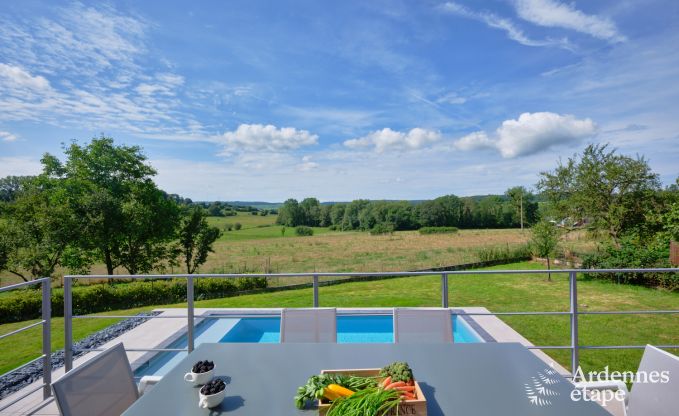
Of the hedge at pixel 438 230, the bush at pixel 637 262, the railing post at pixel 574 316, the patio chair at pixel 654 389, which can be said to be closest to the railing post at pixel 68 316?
the patio chair at pixel 654 389

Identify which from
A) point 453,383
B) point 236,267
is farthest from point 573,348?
point 236,267

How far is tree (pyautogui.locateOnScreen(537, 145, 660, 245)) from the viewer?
1516 cm

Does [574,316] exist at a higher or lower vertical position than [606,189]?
lower

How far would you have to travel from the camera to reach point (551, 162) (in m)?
18.1

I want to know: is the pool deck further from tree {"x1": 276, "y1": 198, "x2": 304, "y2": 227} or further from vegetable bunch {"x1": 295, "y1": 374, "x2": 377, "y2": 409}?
tree {"x1": 276, "y1": 198, "x2": 304, "y2": 227}

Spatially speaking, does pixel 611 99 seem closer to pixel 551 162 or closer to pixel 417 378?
pixel 551 162

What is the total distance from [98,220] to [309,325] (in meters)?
16.7

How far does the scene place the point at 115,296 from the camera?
11.1 meters

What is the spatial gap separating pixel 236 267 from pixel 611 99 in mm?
16171

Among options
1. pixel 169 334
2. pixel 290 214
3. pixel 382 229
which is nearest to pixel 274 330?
pixel 169 334

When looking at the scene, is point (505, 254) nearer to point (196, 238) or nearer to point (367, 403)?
point (196, 238)

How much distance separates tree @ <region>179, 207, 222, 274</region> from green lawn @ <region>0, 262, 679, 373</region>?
6455mm

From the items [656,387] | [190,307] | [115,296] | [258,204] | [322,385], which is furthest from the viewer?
[258,204]

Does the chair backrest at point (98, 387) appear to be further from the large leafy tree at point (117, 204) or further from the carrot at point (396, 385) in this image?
the large leafy tree at point (117, 204)
